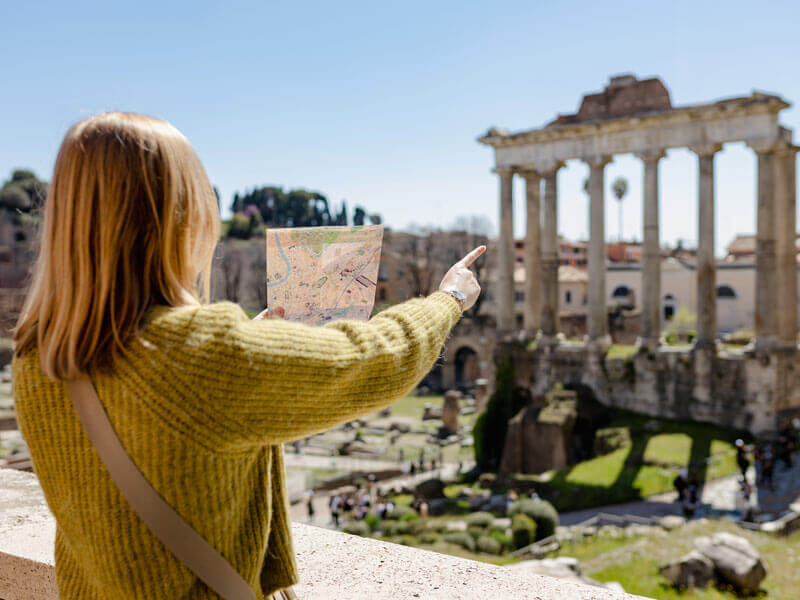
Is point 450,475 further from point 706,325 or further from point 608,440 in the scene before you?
point 706,325

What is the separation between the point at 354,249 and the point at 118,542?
86 centimetres

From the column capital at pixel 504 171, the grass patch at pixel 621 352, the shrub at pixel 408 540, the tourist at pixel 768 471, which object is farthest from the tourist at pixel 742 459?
the column capital at pixel 504 171

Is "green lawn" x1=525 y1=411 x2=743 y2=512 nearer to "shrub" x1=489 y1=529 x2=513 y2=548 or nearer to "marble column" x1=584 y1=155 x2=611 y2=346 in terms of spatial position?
"shrub" x1=489 y1=529 x2=513 y2=548

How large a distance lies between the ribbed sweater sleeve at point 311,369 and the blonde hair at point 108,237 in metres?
0.19

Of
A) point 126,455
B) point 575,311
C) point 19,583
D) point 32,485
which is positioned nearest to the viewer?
point 126,455

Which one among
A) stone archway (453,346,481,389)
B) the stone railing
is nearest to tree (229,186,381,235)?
stone archway (453,346,481,389)

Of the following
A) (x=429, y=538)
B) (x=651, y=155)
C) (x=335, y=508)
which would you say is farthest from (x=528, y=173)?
(x=429, y=538)

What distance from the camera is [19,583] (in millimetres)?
2557

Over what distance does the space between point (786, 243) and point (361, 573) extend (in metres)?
20.8

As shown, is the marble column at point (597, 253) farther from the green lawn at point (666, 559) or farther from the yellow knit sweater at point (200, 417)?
the yellow knit sweater at point (200, 417)

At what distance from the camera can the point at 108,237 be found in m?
1.38

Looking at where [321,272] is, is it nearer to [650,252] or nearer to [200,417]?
[200,417]

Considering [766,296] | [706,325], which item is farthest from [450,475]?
[766,296]

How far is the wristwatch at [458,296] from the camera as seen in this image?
1.77 m
